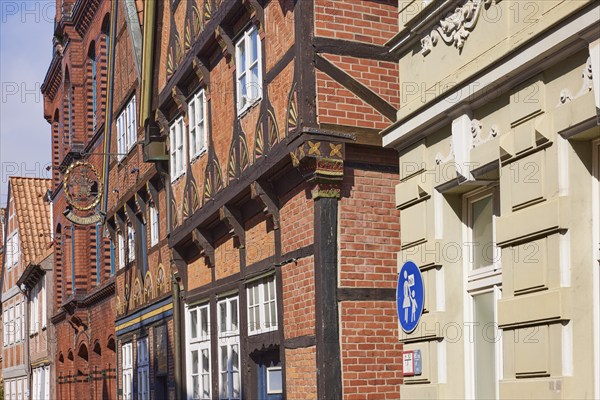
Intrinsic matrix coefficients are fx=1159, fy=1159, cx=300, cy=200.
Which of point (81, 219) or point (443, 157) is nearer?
point (443, 157)

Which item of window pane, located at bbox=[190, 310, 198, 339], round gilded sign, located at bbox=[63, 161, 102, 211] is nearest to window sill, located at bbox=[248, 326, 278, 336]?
window pane, located at bbox=[190, 310, 198, 339]

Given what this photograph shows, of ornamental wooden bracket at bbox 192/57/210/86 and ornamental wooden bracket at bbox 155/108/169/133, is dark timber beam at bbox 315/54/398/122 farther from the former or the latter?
ornamental wooden bracket at bbox 155/108/169/133

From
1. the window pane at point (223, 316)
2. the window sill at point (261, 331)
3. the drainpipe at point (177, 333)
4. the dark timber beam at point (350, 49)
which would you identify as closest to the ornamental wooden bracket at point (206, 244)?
the window pane at point (223, 316)

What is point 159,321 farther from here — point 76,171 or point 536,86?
point 536,86

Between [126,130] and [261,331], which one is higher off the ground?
[126,130]

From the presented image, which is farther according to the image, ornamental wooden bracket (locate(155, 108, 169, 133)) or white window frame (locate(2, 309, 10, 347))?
white window frame (locate(2, 309, 10, 347))

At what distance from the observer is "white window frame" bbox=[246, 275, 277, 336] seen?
14984 millimetres

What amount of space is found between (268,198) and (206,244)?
3.52 metres

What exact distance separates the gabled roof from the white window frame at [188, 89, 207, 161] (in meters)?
24.3

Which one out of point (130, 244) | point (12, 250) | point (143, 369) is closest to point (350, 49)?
point (143, 369)

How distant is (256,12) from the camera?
1510 cm

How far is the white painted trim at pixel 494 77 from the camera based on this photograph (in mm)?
7589

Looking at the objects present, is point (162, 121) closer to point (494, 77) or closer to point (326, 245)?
point (326, 245)

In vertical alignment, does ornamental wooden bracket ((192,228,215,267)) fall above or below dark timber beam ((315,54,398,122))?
below
